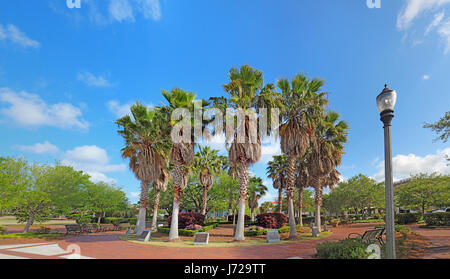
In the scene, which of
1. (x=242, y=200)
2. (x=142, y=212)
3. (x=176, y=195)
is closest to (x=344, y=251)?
(x=242, y=200)

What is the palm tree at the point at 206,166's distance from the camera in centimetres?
2983

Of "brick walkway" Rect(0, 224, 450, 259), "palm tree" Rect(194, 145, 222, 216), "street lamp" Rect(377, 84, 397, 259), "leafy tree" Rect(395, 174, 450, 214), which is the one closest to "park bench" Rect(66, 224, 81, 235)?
"brick walkway" Rect(0, 224, 450, 259)

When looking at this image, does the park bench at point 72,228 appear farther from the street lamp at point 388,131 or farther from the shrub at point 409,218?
the shrub at point 409,218

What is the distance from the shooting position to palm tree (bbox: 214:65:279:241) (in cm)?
1630

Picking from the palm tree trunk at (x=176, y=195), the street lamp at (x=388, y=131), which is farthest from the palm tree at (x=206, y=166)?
the street lamp at (x=388, y=131)

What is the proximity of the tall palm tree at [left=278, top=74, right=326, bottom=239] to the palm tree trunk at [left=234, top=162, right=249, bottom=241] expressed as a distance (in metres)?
3.80

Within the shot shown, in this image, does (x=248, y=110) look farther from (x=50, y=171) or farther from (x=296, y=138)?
(x=50, y=171)

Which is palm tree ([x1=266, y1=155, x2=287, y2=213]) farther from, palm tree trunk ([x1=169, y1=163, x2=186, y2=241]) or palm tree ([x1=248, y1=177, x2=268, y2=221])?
palm tree trunk ([x1=169, y1=163, x2=186, y2=241])

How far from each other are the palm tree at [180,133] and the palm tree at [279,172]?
17.3m

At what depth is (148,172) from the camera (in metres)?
18.5

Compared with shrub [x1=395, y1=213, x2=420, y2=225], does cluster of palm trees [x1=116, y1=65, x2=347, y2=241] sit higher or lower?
higher
